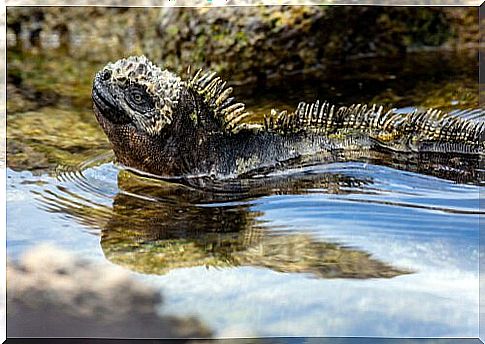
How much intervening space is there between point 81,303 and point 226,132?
6.39 feet

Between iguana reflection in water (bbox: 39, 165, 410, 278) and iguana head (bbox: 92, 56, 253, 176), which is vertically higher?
iguana head (bbox: 92, 56, 253, 176)

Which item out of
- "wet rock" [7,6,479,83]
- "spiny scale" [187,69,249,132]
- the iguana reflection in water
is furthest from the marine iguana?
"wet rock" [7,6,479,83]

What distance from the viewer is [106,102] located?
5359 millimetres

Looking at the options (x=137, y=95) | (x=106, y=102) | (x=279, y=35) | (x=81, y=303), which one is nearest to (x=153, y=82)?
(x=137, y=95)

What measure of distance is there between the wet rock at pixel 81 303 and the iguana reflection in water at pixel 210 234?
Result: 175mm

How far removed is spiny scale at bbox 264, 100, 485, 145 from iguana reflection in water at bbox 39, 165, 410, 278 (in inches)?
15.6

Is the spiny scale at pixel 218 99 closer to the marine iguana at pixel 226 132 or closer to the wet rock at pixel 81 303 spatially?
the marine iguana at pixel 226 132

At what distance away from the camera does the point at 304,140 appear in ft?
18.2

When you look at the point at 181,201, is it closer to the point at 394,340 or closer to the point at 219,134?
the point at 219,134

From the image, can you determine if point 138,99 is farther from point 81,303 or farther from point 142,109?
point 81,303

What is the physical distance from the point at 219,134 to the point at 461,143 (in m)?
1.70

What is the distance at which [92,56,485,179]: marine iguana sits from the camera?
5.39m

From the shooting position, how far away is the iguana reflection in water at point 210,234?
4188 millimetres

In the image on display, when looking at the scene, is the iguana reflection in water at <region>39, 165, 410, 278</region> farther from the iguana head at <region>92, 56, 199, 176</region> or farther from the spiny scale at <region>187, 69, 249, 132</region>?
the spiny scale at <region>187, 69, 249, 132</region>
